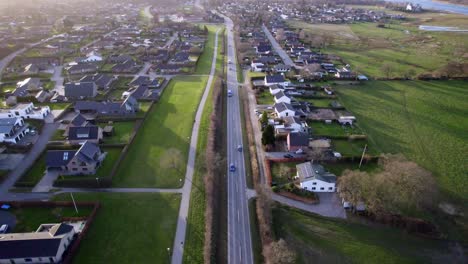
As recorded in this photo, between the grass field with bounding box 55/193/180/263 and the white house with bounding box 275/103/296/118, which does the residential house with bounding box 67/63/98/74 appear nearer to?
the grass field with bounding box 55/193/180/263

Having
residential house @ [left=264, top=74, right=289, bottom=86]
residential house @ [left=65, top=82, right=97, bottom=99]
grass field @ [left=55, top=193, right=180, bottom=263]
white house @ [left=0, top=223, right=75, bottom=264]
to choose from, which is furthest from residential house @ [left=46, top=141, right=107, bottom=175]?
residential house @ [left=264, top=74, right=289, bottom=86]

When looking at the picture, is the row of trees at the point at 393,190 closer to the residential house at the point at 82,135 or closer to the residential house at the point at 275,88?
the residential house at the point at 275,88

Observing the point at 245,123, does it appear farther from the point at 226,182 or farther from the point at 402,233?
the point at 402,233

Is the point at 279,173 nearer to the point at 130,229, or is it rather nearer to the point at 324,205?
the point at 324,205

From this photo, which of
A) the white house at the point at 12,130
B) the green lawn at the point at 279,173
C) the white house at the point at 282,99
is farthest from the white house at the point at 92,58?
the green lawn at the point at 279,173

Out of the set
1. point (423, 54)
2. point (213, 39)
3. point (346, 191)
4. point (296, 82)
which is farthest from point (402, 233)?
point (213, 39)
